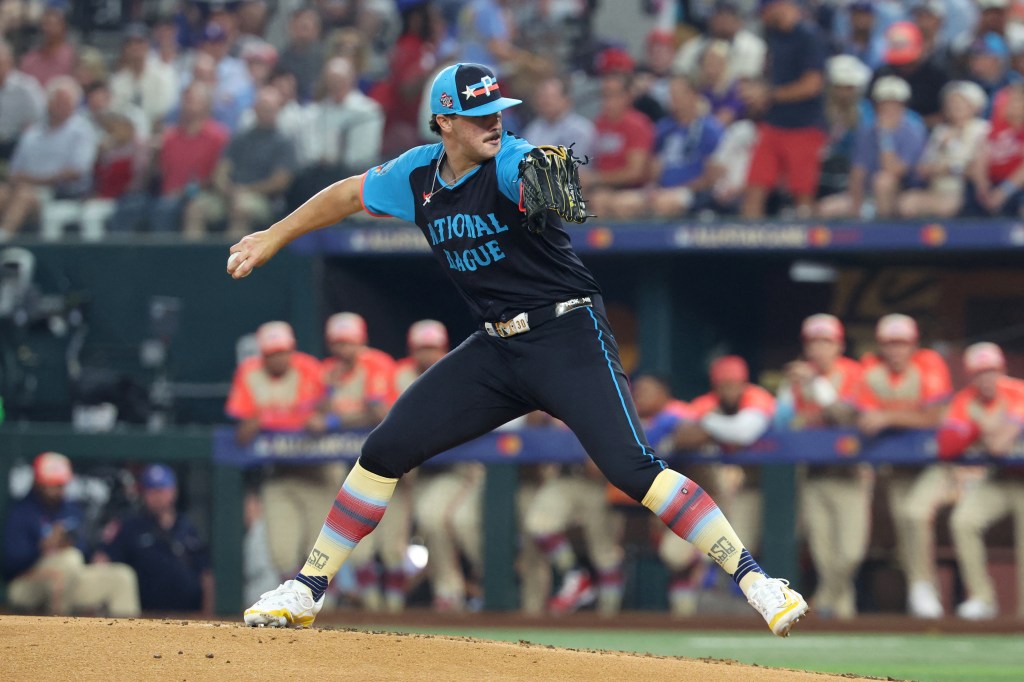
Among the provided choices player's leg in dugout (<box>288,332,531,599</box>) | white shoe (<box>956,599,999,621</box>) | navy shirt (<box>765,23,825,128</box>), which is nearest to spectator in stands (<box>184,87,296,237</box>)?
navy shirt (<box>765,23,825,128</box>)

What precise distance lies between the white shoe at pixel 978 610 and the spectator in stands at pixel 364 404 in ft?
10.7

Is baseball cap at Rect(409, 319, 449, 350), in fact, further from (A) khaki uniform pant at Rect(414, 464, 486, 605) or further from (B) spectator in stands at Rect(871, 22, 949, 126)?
(B) spectator in stands at Rect(871, 22, 949, 126)

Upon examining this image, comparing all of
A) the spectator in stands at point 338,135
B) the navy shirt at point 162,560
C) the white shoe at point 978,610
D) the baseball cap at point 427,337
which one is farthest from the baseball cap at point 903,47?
the navy shirt at point 162,560

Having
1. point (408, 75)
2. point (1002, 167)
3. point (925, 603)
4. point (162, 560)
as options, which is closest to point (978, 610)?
point (925, 603)

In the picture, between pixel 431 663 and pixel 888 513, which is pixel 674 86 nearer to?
pixel 888 513

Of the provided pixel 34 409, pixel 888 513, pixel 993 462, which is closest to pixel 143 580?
pixel 34 409

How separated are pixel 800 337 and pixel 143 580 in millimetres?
5321

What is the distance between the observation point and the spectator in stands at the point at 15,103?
12.6 metres

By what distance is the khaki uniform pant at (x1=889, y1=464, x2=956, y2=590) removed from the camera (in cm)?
937

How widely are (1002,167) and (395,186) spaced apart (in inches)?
249

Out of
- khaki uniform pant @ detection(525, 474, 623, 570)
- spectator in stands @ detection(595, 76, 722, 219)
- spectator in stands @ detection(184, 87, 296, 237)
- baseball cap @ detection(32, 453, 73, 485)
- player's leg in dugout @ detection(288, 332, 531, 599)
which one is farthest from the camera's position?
spectator in stands @ detection(184, 87, 296, 237)

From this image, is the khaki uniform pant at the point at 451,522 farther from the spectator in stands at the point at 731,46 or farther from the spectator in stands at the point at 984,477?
the spectator in stands at the point at 731,46

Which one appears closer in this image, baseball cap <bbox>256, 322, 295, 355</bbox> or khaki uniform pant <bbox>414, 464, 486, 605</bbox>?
khaki uniform pant <bbox>414, 464, 486, 605</bbox>

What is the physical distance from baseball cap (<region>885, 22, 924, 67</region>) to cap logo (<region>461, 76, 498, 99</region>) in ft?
21.8
